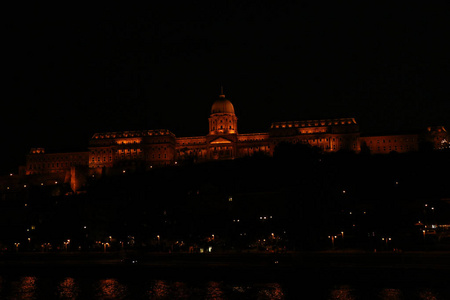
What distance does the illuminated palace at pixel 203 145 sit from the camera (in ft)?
368

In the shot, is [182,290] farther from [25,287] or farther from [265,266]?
[25,287]

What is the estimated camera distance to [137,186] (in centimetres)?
8200

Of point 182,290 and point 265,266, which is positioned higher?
point 265,266

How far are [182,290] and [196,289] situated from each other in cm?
98

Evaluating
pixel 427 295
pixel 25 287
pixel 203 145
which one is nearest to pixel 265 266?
pixel 427 295

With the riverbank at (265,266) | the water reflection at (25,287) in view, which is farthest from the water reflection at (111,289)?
the water reflection at (25,287)

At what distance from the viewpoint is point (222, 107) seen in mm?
128250

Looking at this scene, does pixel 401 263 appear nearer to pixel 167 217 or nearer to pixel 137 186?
pixel 167 217

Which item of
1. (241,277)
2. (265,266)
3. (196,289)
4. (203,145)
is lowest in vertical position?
(196,289)

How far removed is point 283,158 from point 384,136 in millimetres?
29530

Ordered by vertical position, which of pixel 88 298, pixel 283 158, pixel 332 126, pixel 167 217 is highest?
pixel 332 126

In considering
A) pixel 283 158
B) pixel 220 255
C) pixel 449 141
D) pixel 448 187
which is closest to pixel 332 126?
pixel 449 141

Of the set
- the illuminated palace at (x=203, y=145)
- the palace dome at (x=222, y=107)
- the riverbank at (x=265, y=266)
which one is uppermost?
the palace dome at (x=222, y=107)

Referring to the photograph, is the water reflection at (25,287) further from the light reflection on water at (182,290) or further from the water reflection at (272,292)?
the water reflection at (272,292)
